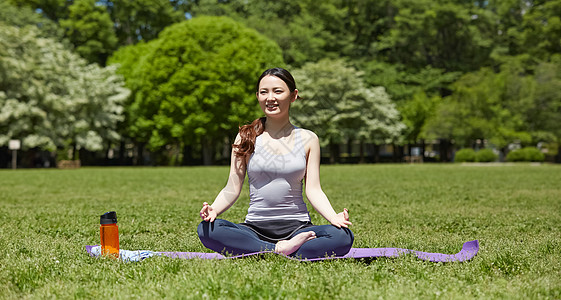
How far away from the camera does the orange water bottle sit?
16.9 feet

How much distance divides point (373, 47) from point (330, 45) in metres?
5.77

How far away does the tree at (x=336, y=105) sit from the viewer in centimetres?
4803

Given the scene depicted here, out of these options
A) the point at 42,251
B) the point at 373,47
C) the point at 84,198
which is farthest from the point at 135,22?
the point at 42,251

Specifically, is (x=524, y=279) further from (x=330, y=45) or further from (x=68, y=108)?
(x=330, y=45)

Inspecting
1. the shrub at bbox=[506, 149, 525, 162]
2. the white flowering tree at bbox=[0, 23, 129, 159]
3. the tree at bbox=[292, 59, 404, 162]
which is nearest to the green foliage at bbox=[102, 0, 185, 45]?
the white flowering tree at bbox=[0, 23, 129, 159]

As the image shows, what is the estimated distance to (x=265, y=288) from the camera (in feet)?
12.8

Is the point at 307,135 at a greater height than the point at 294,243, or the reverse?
the point at 307,135

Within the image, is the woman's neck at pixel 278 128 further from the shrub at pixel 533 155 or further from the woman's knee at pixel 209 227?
the shrub at pixel 533 155

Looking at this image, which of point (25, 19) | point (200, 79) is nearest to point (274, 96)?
point (200, 79)

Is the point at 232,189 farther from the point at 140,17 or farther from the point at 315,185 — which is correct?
the point at 140,17

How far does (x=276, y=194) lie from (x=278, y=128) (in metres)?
0.68

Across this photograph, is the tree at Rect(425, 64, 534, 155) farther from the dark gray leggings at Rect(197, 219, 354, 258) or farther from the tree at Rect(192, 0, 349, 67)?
the dark gray leggings at Rect(197, 219, 354, 258)

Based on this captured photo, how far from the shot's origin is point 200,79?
44000mm

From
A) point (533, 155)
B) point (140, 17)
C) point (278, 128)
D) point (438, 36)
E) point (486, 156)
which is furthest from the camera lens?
point (438, 36)
